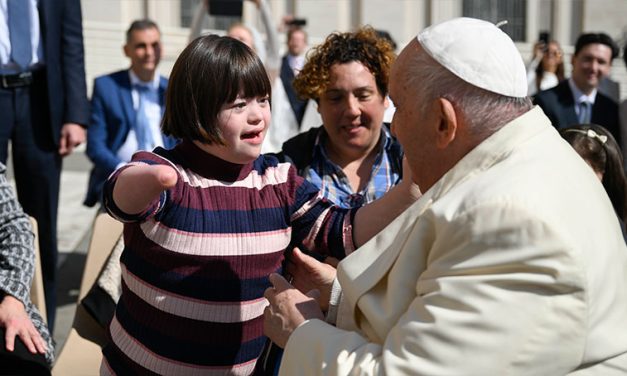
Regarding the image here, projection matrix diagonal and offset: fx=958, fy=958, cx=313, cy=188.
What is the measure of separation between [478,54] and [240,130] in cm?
70

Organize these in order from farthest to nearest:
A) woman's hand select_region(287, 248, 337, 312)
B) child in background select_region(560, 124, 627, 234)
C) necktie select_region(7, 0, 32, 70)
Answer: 1. necktie select_region(7, 0, 32, 70)
2. child in background select_region(560, 124, 627, 234)
3. woman's hand select_region(287, 248, 337, 312)

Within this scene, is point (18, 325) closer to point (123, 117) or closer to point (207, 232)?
point (207, 232)

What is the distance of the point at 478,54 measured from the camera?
2.03 meters

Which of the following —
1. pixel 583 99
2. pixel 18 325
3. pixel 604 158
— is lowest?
pixel 18 325

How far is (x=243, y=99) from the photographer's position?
2.46 metres

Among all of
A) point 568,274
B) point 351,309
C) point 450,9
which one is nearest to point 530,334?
point 568,274

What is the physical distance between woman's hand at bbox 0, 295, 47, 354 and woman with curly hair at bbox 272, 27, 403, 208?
3.92 feet

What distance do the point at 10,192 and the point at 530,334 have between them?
6.82 ft

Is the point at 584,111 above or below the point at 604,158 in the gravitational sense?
below

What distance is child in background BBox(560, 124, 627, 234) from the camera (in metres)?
3.75

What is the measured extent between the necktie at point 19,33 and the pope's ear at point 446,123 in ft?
11.0

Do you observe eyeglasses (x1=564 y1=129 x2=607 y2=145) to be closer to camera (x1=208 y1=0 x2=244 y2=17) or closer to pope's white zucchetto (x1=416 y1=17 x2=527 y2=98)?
pope's white zucchetto (x1=416 y1=17 x2=527 y2=98)

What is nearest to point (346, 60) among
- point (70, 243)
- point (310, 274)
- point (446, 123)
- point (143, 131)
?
point (310, 274)

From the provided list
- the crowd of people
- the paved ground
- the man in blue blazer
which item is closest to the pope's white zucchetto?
the crowd of people
